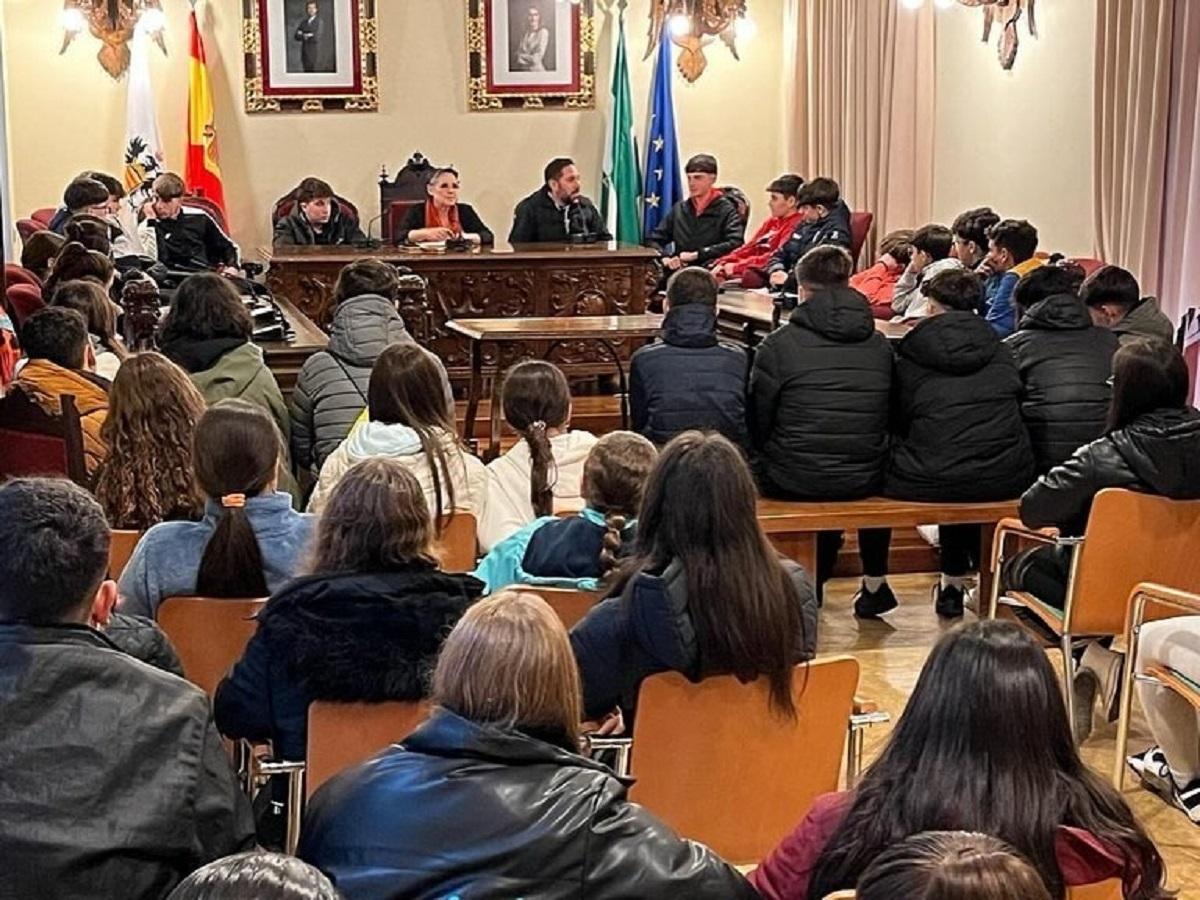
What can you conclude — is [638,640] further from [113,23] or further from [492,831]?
[113,23]

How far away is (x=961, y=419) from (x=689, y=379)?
2.85 ft

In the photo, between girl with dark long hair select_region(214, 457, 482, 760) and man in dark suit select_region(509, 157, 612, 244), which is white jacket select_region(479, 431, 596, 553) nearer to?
girl with dark long hair select_region(214, 457, 482, 760)

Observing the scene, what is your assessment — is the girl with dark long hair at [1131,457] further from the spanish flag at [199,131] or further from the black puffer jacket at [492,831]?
the spanish flag at [199,131]

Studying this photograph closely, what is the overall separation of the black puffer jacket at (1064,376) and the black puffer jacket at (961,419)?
0.06 metres

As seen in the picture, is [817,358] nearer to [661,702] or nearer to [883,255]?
[661,702]

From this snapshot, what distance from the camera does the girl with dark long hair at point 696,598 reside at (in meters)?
2.85

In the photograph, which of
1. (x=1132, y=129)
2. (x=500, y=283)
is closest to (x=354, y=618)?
(x=1132, y=129)

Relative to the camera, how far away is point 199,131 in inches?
430

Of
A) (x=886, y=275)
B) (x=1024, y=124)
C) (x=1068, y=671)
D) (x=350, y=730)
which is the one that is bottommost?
(x=1068, y=671)

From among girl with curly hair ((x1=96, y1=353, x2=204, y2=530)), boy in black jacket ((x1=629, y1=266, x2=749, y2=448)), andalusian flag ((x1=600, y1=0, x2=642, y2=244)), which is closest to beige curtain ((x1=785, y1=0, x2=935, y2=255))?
andalusian flag ((x1=600, y1=0, x2=642, y2=244))

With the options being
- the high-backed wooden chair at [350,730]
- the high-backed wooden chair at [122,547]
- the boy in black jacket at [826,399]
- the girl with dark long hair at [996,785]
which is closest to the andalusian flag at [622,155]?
the boy in black jacket at [826,399]

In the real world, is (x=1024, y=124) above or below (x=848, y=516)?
above

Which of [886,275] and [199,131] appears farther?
[199,131]

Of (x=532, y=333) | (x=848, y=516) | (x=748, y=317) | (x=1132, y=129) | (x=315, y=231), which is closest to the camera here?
(x=848, y=516)
